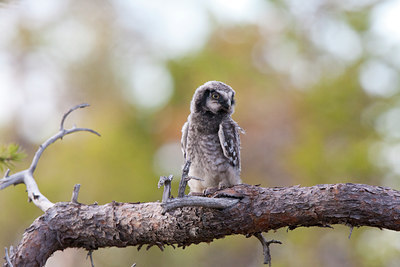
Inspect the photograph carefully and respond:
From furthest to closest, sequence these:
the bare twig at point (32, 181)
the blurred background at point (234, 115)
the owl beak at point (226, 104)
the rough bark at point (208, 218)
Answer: the blurred background at point (234, 115), the owl beak at point (226, 104), the bare twig at point (32, 181), the rough bark at point (208, 218)

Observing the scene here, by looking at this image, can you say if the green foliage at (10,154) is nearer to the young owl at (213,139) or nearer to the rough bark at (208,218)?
the rough bark at (208,218)

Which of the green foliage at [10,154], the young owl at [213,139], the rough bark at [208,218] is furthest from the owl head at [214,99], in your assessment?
the green foliage at [10,154]

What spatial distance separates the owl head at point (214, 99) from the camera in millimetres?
3436

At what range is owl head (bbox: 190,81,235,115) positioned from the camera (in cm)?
344

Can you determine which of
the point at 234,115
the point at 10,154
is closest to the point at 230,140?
the point at 10,154

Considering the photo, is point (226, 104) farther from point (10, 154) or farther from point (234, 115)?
point (234, 115)

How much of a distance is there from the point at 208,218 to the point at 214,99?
129cm

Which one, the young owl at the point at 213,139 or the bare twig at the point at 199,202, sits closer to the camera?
the bare twig at the point at 199,202

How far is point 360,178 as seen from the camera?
700 cm

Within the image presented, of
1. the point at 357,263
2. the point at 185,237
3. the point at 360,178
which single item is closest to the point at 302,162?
the point at 360,178

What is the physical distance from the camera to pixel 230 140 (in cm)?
350

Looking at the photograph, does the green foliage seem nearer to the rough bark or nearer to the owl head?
the rough bark

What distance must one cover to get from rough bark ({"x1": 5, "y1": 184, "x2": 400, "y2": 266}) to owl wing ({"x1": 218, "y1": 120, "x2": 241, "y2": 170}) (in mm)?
983

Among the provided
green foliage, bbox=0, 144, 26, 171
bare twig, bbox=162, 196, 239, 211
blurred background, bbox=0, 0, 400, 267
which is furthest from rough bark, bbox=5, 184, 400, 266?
blurred background, bbox=0, 0, 400, 267
